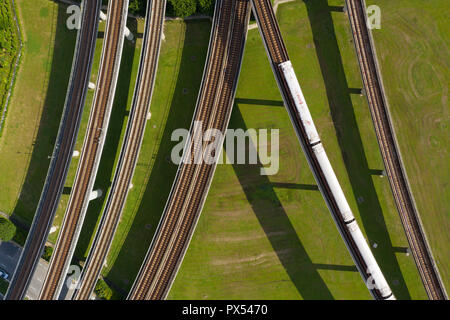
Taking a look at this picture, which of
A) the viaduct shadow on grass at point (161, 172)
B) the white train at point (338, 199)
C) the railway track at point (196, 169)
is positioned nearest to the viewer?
the white train at point (338, 199)

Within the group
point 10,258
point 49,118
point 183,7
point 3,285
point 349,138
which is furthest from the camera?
point 349,138

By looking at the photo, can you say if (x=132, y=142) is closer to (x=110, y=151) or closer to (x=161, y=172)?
(x=110, y=151)

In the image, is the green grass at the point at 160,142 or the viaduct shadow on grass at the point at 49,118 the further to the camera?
the viaduct shadow on grass at the point at 49,118

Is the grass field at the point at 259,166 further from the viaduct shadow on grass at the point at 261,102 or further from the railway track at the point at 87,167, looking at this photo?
the railway track at the point at 87,167

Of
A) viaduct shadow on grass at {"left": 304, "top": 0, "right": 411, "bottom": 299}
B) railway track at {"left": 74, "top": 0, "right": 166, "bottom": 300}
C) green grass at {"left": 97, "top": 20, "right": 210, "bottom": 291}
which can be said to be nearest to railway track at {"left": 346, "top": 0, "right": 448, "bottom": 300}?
viaduct shadow on grass at {"left": 304, "top": 0, "right": 411, "bottom": 299}

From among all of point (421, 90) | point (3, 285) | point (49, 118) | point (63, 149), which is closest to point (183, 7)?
point (49, 118)

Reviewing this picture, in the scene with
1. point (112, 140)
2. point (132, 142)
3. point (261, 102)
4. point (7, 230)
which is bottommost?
point (7, 230)

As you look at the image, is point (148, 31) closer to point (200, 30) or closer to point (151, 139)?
point (200, 30)

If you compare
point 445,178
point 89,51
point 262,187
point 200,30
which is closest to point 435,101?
point 445,178

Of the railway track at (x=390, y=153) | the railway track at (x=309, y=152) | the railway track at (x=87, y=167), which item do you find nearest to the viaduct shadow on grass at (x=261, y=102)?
the railway track at (x=309, y=152)
